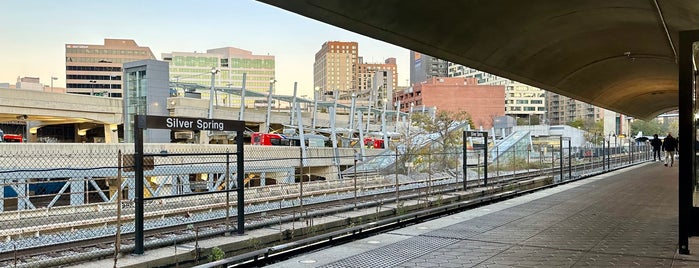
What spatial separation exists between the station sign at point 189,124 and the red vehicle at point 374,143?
187 feet

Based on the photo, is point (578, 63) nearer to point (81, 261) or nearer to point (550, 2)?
point (550, 2)

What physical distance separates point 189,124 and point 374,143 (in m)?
59.3

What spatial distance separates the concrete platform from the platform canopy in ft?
12.3

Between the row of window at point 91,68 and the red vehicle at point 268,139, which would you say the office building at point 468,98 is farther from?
the red vehicle at point 268,139

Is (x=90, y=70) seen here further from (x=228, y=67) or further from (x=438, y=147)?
(x=438, y=147)

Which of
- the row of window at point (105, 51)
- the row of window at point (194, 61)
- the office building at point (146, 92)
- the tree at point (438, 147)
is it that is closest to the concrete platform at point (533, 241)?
the tree at point (438, 147)

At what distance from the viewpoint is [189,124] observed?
8859 millimetres

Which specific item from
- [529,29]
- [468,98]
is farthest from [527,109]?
[529,29]

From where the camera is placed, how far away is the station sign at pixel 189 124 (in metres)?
8.23

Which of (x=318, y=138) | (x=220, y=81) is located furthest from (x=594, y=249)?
(x=220, y=81)

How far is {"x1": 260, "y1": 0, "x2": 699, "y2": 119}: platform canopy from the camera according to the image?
930 cm

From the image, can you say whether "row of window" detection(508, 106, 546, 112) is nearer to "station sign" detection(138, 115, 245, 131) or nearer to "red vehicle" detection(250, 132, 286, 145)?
"red vehicle" detection(250, 132, 286, 145)

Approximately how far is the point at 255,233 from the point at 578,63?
491 inches

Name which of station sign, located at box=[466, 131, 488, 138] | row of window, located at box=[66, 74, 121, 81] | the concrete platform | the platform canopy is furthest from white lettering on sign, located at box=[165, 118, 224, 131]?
row of window, located at box=[66, 74, 121, 81]
